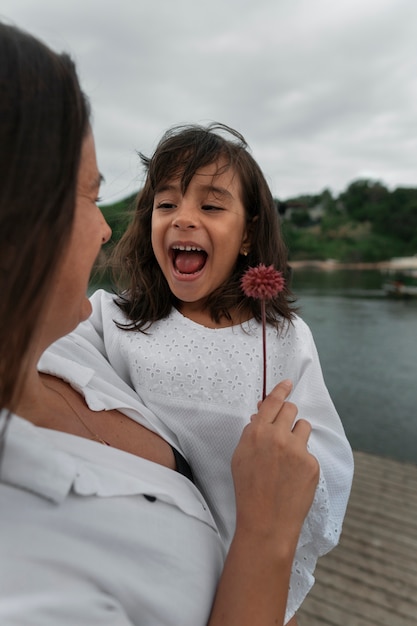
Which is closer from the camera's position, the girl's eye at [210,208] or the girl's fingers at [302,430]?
the girl's fingers at [302,430]

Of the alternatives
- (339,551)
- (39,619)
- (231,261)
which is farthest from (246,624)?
(339,551)

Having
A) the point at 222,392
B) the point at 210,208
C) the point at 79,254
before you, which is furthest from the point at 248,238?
the point at 79,254

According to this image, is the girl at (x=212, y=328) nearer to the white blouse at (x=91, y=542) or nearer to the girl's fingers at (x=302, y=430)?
the girl's fingers at (x=302, y=430)

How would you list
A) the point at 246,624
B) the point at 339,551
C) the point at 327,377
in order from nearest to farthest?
the point at 246,624
the point at 339,551
the point at 327,377

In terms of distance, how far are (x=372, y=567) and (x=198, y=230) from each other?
113 inches

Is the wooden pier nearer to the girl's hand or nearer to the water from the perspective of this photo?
the water

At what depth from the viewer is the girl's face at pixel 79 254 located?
22.4 inches

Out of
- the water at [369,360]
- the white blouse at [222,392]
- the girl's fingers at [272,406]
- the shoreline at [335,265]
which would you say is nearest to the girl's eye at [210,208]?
the white blouse at [222,392]

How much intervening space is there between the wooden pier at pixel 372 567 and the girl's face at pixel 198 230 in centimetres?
230

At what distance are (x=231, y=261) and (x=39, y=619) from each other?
91 cm

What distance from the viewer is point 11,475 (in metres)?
0.53

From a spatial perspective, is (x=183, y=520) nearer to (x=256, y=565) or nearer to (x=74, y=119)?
(x=256, y=565)

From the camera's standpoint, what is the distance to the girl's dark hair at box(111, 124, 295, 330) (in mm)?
1172

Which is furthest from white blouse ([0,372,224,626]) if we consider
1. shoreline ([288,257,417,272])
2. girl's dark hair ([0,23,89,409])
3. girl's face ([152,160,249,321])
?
shoreline ([288,257,417,272])
